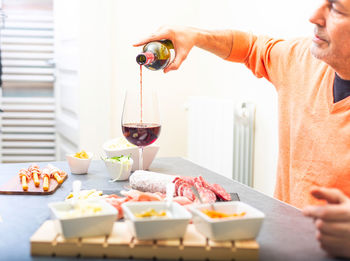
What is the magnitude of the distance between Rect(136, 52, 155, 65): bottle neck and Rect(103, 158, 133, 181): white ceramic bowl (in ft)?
1.08

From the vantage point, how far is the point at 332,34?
157 centimetres

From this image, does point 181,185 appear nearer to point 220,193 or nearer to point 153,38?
point 220,193

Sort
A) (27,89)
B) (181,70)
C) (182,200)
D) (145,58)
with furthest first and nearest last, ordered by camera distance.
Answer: (27,89)
(181,70)
(145,58)
(182,200)

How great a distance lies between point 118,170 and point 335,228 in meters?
0.83

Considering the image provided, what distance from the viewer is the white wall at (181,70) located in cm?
304

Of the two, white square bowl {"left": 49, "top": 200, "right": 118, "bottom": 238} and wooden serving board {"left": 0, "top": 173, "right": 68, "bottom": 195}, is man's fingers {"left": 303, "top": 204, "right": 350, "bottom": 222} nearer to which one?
white square bowl {"left": 49, "top": 200, "right": 118, "bottom": 238}

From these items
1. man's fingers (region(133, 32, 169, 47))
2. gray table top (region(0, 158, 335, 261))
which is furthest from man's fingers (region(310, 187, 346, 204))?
man's fingers (region(133, 32, 169, 47))

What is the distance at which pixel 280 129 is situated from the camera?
1.96 m

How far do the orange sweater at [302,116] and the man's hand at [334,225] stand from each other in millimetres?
631

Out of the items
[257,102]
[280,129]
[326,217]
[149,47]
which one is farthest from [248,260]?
[257,102]

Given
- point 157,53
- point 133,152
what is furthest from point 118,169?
point 157,53

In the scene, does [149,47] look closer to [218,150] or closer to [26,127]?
[218,150]

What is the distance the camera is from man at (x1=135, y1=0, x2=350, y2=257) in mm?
1577

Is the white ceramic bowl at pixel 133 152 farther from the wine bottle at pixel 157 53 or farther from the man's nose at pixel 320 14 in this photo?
the man's nose at pixel 320 14
